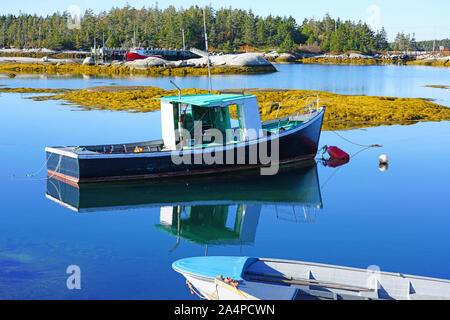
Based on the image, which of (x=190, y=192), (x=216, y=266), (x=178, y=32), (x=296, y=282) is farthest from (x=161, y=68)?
(x=296, y=282)

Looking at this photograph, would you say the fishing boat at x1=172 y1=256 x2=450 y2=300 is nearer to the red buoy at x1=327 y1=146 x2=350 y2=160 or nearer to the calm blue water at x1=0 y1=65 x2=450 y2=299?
the calm blue water at x1=0 y1=65 x2=450 y2=299

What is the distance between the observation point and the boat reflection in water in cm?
1456

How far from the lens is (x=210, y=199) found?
17.2 metres

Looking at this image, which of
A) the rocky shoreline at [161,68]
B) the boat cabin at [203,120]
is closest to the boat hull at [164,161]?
the boat cabin at [203,120]

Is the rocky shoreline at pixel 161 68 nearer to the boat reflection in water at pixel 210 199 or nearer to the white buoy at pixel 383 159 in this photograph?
the white buoy at pixel 383 159

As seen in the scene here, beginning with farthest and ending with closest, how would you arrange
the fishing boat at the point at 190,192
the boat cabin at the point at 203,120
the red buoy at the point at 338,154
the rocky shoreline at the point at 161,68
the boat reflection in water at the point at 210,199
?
the rocky shoreline at the point at 161,68 → the red buoy at the point at 338,154 → the boat cabin at the point at 203,120 → the fishing boat at the point at 190,192 → the boat reflection in water at the point at 210,199

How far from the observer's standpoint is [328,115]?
31.7 meters

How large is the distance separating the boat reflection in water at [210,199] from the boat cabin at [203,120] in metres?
Result: 1.41

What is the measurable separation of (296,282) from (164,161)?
9444 millimetres

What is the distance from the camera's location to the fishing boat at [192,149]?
17.8 metres

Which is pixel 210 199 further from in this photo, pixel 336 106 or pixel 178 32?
pixel 178 32

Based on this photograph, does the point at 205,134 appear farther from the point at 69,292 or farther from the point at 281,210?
the point at 69,292

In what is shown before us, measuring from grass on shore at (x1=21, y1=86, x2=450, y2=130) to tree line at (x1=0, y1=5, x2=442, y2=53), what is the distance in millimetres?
77286

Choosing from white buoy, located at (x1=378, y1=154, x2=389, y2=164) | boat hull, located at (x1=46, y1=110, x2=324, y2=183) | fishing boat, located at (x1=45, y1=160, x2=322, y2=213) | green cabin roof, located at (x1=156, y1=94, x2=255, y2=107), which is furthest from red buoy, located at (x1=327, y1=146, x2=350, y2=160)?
green cabin roof, located at (x1=156, y1=94, x2=255, y2=107)
